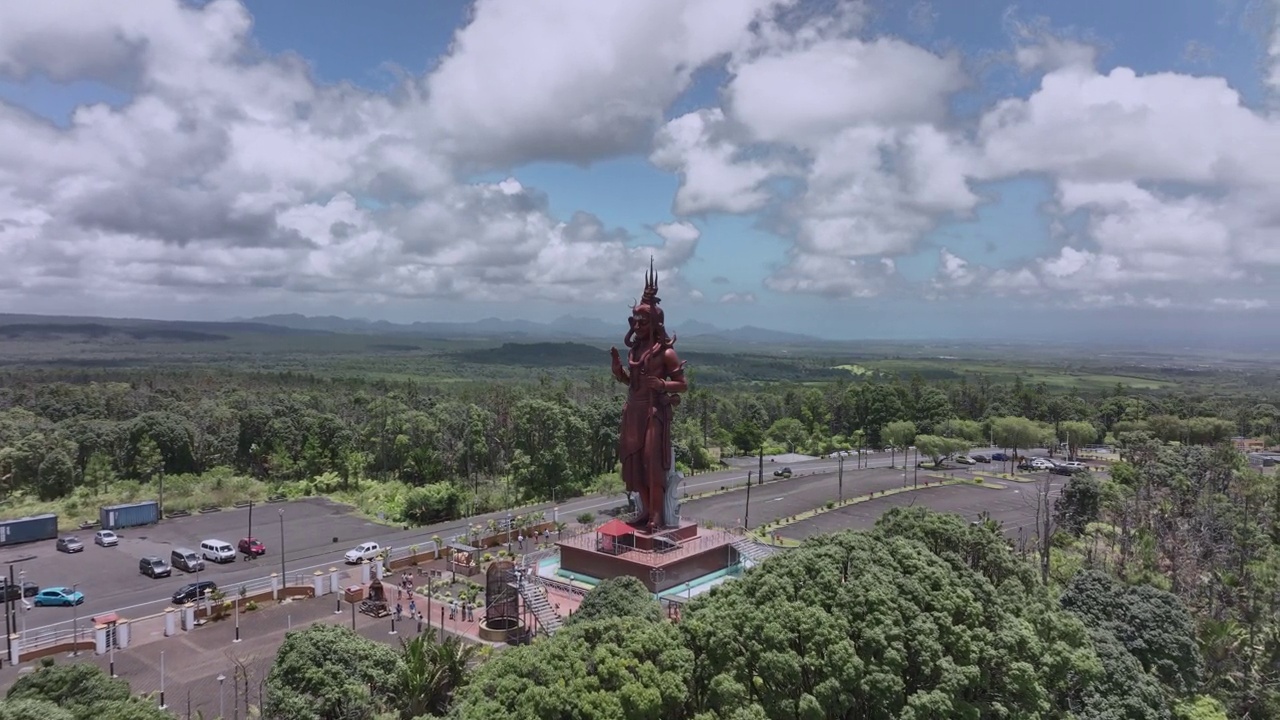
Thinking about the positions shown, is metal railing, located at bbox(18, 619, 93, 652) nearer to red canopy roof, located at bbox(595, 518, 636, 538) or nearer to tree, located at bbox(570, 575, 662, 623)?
tree, located at bbox(570, 575, 662, 623)

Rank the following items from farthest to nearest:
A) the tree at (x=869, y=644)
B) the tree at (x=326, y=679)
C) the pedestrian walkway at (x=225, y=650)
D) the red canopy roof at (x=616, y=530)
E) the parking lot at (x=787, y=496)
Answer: the parking lot at (x=787, y=496) → the red canopy roof at (x=616, y=530) → the pedestrian walkway at (x=225, y=650) → the tree at (x=326, y=679) → the tree at (x=869, y=644)

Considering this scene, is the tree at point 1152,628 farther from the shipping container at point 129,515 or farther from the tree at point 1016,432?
the tree at point 1016,432

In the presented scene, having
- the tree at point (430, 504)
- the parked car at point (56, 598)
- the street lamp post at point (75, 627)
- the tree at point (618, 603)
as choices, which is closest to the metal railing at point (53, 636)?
the street lamp post at point (75, 627)

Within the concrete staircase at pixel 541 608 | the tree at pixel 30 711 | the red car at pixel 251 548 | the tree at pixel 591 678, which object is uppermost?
the tree at pixel 591 678

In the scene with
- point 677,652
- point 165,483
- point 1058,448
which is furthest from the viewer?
point 1058,448

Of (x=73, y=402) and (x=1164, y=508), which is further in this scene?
(x=73, y=402)

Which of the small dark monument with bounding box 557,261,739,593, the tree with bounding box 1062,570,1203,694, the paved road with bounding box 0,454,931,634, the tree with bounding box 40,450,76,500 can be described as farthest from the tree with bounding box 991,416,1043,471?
the tree with bounding box 40,450,76,500

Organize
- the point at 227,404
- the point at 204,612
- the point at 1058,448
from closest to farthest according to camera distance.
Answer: the point at 204,612
the point at 227,404
the point at 1058,448

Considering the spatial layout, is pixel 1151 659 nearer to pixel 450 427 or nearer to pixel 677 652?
pixel 677 652

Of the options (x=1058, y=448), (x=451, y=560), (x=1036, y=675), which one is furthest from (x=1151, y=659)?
(x=1058, y=448)
